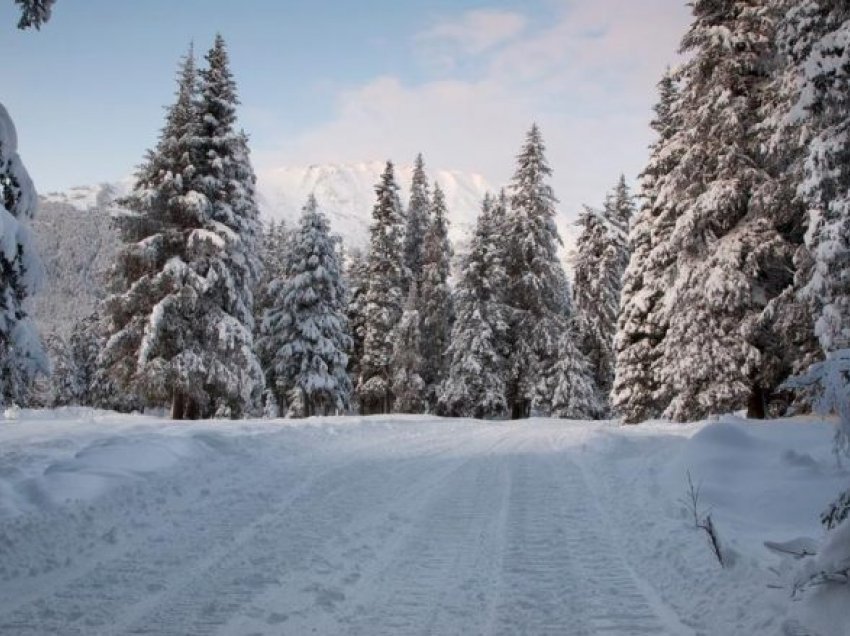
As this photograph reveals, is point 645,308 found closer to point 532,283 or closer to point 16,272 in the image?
point 532,283

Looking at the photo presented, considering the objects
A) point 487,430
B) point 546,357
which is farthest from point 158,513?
point 546,357

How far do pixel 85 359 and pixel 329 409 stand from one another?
2797 centimetres

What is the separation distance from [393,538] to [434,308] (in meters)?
33.0

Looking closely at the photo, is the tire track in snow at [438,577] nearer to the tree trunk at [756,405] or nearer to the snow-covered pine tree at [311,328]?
the tree trunk at [756,405]

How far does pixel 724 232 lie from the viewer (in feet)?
62.1

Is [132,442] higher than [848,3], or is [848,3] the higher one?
[848,3]

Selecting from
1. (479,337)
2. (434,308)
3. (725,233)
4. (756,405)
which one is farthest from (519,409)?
(725,233)

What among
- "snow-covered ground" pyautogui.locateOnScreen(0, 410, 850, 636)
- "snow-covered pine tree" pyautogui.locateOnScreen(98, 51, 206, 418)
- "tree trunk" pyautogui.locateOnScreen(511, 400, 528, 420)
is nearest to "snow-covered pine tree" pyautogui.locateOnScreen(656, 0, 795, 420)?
"snow-covered ground" pyautogui.locateOnScreen(0, 410, 850, 636)

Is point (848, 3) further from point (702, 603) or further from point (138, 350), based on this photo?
point (138, 350)

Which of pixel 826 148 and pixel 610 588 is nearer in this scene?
pixel 610 588

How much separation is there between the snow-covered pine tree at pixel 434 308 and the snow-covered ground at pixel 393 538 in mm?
26588

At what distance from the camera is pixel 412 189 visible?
4678 centimetres

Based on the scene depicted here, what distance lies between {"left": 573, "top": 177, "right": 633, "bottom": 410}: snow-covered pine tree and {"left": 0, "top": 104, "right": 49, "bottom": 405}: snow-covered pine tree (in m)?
32.8

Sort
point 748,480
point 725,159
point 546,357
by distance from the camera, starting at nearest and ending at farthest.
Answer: point 748,480 < point 725,159 < point 546,357
